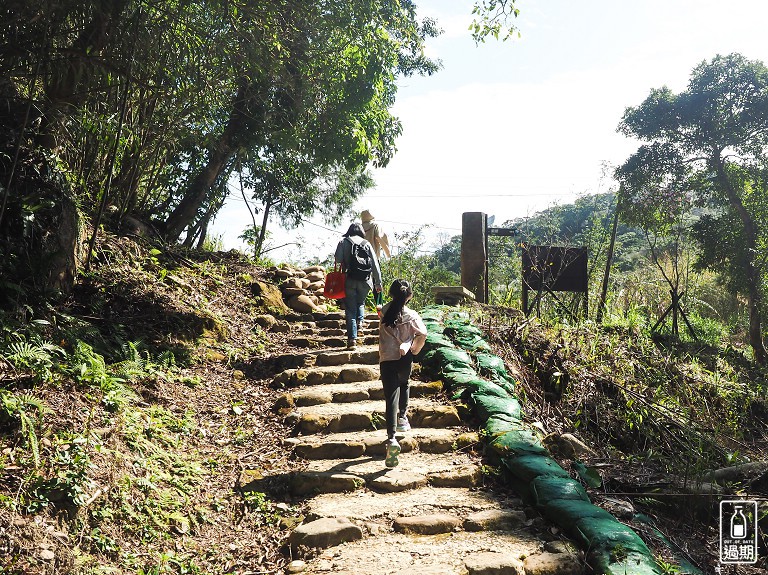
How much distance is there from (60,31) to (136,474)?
4.35 m

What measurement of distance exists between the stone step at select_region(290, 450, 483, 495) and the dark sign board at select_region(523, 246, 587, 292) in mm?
5458

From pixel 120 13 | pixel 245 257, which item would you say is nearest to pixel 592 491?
pixel 120 13

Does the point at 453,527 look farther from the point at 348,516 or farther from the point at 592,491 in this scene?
the point at 592,491

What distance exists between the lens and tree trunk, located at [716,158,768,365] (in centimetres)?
1511

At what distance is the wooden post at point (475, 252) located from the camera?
9.18m

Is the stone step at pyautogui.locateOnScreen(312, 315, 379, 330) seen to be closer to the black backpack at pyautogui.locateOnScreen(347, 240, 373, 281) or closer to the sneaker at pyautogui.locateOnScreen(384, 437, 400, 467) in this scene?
the black backpack at pyautogui.locateOnScreen(347, 240, 373, 281)

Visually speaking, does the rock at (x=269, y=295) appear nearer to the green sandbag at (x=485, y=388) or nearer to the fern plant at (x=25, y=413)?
the green sandbag at (x=485, y=388)

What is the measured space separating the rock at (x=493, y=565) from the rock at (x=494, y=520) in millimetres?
406

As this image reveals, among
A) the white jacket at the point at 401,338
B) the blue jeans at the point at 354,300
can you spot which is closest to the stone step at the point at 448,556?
the white jacket at the point at 401,338

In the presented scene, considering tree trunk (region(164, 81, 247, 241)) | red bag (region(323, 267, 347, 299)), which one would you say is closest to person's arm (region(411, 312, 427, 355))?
red bag (region(323, 267, 347, 299))

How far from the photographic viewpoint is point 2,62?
518 centimetres

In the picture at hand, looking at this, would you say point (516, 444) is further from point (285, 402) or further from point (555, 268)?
point (555, 268)

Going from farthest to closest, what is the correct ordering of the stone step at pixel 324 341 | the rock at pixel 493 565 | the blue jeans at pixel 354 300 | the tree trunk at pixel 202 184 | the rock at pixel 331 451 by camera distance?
the tree trunk at pixel 202 184
the stone step at pixel 324 341
the blue jeans at pixel 354 300
the rock at pixel 331 451
the rock at pixel 493 565

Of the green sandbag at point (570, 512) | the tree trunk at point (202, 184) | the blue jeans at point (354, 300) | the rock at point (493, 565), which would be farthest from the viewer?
the tree trunk at point (202, 184)
